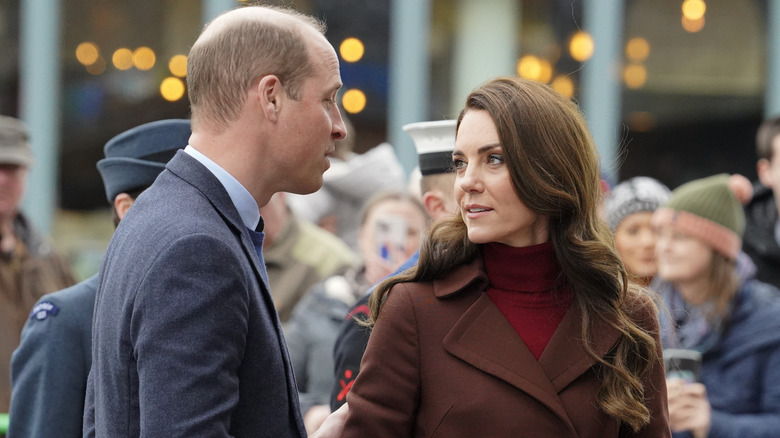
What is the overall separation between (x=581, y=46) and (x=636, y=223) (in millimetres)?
2711

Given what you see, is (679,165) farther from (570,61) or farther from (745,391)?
(745,391)

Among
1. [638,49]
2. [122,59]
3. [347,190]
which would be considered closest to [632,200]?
[347,190]

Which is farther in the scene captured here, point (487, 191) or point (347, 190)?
point (347, 190)

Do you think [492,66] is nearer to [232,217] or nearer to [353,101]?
A: [353,101]

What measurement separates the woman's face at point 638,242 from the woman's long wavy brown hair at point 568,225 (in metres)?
2.81

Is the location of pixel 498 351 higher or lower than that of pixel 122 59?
lower

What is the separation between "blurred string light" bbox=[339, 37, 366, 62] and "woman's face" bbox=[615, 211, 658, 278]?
2975 millimetres

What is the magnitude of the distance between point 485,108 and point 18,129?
375 cm

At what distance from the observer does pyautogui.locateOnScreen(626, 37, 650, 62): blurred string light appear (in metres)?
7.69

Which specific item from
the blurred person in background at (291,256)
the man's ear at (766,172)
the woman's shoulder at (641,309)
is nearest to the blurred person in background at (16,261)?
the blurred person in background at (291,256)

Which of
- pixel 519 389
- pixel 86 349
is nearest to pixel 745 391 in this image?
pixel 519 389

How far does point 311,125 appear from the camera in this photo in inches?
84.2

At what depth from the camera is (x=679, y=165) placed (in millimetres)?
7691

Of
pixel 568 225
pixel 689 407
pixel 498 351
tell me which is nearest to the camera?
pixel 498 351
